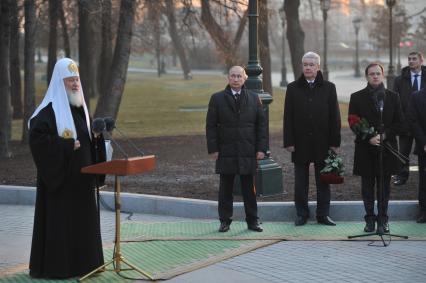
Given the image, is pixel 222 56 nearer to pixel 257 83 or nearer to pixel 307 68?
pixel 257 83

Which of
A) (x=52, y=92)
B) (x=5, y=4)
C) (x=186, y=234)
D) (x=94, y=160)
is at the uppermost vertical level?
(x=5, y=4)

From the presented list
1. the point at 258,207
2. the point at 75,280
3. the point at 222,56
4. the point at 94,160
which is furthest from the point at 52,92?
the point at 222,56

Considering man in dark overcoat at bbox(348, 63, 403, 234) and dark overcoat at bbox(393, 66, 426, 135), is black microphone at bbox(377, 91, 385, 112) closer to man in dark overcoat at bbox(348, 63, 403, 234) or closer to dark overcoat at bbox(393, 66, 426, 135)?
man in dark overcoat at bbox(348, 63, 403, 234)

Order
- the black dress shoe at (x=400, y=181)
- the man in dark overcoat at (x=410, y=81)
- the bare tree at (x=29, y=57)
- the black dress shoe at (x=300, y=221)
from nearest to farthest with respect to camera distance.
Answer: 1. the black dress shoe at (x=300, y=221)
2. the man in dark overcoat at (x=410, y=81)
3. the black dress shoe at (x=400, y=181)
4. the bare tree at (x=29, y=57)

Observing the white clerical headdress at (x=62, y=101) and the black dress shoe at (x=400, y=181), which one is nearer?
the white clerical headdress at (x=62, y=101)

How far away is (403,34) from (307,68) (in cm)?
5484

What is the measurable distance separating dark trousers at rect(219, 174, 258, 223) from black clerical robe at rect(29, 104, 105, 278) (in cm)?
235

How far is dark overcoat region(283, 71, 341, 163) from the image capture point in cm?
931

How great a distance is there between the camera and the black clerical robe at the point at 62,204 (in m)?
6.84

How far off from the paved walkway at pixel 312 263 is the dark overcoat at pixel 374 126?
0.93 metres

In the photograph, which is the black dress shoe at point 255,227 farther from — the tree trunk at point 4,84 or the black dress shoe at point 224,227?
the tree trunk at point 4,84

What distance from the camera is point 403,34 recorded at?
61.6 meters

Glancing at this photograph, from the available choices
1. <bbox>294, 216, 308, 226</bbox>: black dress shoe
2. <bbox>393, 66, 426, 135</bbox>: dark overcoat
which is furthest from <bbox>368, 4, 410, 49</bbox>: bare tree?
<bbox>294, 216, 308, 226</bbox>: black dress shoe

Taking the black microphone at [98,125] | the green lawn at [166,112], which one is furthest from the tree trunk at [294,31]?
the black microphone at [98,125]
